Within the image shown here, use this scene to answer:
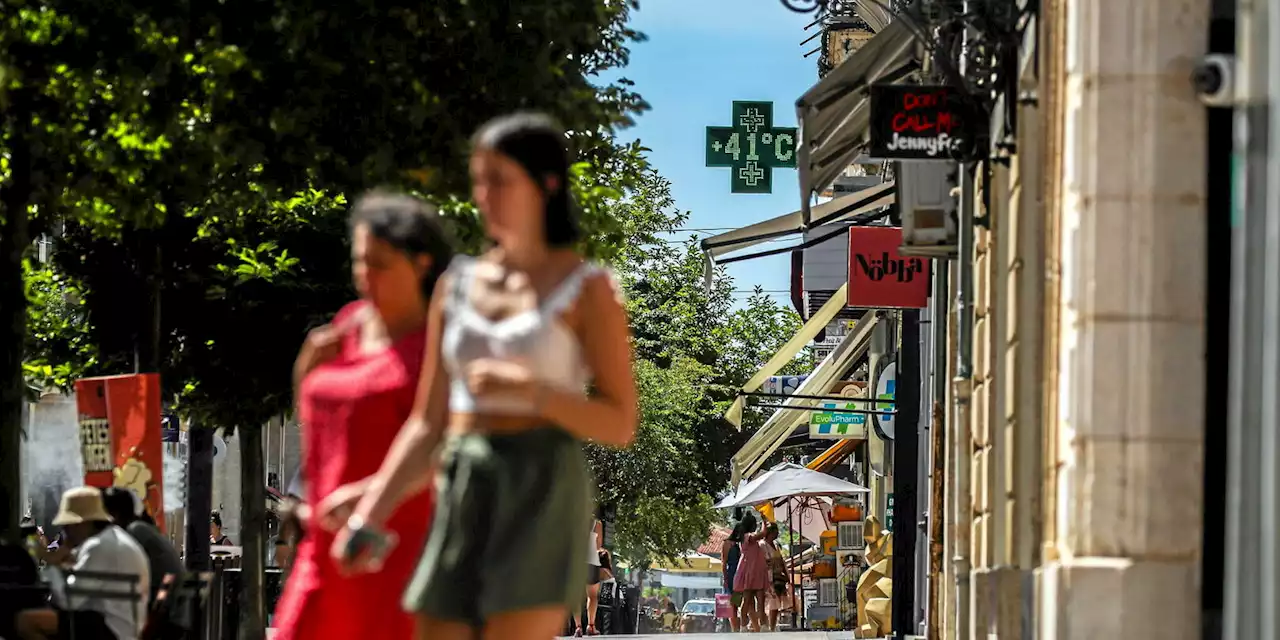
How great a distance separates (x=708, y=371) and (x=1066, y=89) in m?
44.5

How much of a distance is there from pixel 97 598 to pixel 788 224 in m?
10.2

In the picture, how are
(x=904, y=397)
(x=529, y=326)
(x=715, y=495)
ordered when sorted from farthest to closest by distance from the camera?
(x=715, y=495) < (x=904, y=397) < (x=529, y=326)

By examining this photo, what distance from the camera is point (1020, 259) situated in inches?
501

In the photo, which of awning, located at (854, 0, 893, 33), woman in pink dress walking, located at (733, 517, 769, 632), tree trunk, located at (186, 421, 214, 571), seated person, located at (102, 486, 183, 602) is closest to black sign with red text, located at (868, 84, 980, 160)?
seated person, located at (102, 486, 183, 602)

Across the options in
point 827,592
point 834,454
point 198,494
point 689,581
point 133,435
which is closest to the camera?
point 133,435

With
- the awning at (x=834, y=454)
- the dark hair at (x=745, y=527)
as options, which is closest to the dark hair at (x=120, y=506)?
the dark hair at (x=745, y=527)

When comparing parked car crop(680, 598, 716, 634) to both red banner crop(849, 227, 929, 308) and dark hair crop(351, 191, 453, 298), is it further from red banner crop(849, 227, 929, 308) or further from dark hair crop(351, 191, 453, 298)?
dark hair crop(351, 191, 453, 298)

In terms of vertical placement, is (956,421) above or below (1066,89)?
below

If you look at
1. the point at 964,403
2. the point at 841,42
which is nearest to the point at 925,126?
the point at 964,403

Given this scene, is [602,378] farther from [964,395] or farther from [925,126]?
[964,395]

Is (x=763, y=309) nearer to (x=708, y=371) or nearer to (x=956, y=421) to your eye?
(x=708, y=371)

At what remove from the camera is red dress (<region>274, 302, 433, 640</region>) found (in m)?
6.46

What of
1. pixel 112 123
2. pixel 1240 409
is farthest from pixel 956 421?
pixel 1240 409

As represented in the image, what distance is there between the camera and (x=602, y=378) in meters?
5.41
